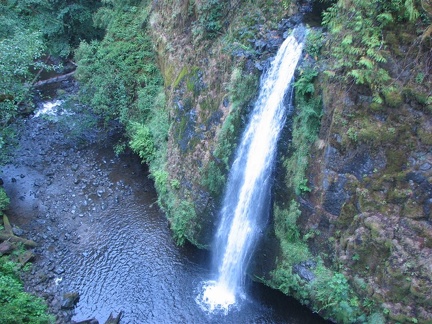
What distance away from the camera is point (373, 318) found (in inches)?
354

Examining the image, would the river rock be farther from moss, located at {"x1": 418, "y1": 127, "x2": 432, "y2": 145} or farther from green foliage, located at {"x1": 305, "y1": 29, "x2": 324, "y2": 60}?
moss, located at {"x1": 418, "y1": 127, "x2": 432, "y2": 145}

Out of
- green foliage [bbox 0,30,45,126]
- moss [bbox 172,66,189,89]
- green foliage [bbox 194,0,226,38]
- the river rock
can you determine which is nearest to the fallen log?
the river rock

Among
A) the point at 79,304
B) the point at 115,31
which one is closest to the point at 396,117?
the point at 79,304

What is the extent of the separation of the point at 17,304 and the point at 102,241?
3.60 m

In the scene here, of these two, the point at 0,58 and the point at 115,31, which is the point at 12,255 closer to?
the point at 0,58

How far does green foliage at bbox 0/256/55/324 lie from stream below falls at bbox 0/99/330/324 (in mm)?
507

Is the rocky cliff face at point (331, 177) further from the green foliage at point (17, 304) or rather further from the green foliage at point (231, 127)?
the green foliage at point (17, 304)

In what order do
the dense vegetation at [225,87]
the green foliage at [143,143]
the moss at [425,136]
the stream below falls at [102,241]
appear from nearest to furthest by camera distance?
the moss at [425,136], the dense vegetation at [225,87], the stream below falls at [102,241], the green foliage at [143,143]

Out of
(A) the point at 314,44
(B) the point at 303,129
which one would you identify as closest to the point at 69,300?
(B) the point at 303,129

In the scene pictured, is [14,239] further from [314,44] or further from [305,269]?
[314,44]

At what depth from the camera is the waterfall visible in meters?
10.0

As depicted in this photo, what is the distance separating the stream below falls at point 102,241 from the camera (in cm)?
1065

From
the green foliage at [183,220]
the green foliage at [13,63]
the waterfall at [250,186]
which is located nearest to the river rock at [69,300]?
the green foliage at [183,220]

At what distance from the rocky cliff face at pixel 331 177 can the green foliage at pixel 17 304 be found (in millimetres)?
4811
